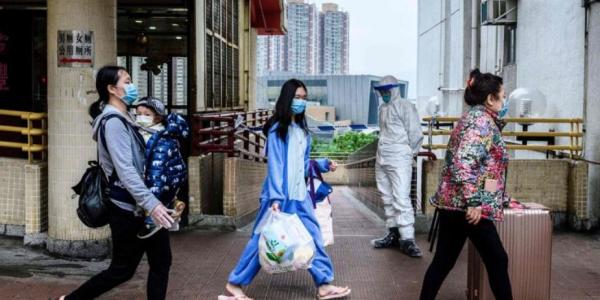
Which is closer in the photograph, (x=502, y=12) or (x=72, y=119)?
(x=72, y=119)

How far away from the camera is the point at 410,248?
855 cm

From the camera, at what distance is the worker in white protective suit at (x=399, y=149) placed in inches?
337

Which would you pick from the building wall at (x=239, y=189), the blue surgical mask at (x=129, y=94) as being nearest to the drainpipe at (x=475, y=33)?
the building wall at (x=239, y=189)

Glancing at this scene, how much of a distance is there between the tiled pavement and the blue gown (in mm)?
477

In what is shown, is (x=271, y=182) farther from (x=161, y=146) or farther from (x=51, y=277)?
(x=51, y=277)

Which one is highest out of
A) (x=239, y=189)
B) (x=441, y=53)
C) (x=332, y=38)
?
(x=332, y=38)

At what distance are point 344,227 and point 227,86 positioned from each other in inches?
259

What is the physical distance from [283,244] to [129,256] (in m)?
1.26

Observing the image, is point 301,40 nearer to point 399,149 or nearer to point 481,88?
point 399,149

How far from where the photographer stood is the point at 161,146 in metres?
5.39

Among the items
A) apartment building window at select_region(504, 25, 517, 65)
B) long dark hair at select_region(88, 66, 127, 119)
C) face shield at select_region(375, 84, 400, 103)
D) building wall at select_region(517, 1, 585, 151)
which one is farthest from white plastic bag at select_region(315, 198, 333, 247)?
apartment building window at select_region(504, 25, 517, 65)

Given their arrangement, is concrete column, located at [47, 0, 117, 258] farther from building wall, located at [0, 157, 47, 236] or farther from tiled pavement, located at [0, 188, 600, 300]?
building wall, located at [0, 157, 47, 236]

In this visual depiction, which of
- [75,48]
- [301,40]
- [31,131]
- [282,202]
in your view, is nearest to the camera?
[282,202]

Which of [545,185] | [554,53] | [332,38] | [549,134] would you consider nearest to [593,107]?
[549,134]
